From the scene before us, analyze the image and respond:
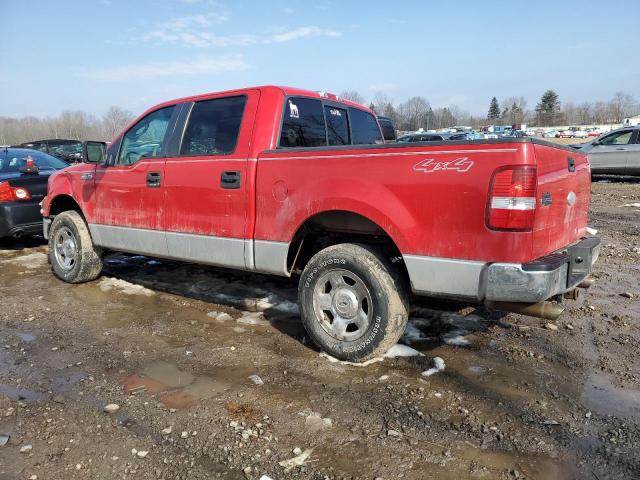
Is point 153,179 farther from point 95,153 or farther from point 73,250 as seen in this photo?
point 73,250

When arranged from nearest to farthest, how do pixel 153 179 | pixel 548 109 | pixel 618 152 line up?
1. pixel 153 179
2. pixel 618 152
3. pixel 548 109

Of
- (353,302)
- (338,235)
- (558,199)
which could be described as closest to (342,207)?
(338,235)

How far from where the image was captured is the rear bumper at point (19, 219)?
7090mm

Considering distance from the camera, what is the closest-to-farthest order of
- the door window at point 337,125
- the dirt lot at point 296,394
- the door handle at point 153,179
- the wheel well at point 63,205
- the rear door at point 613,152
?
the dirt lot at point 296,394 < the door handle at point 153,179 < the door window at point 337,125 < the wheel well at point 63,205 < the rear door at point 613,152

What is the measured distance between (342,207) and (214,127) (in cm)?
171

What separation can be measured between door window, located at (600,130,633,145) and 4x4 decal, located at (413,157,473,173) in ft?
46.6

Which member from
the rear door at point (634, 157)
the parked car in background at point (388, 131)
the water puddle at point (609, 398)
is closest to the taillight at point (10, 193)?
the parked car in background at point (388, 131)

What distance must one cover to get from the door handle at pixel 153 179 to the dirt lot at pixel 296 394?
4.18 ft

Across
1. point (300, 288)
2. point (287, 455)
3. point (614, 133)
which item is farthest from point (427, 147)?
point (614, 133)

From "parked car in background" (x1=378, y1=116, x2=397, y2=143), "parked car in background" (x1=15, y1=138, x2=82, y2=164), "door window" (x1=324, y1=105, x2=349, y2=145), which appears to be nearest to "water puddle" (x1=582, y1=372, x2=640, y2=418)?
"door window" (x1=324, y1=105, x2=349, y2=145)

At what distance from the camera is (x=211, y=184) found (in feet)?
13.9

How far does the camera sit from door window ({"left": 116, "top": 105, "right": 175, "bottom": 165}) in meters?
4.86

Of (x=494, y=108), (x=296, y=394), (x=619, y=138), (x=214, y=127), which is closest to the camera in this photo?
(x=296, y=394)

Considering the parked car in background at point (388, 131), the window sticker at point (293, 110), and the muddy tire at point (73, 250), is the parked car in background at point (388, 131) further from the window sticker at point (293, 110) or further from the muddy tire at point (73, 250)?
the muddy tire at point (73, 250)
